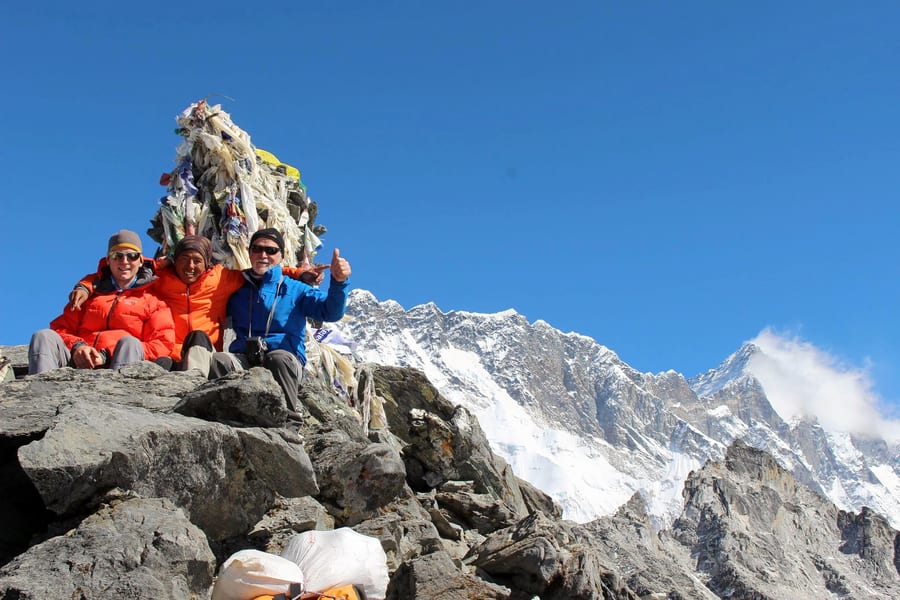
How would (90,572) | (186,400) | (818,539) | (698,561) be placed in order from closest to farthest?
(90,572) → (186,400) → (698,561) → (818,539)

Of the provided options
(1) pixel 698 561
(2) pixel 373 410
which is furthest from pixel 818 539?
(2) pixel 373 410

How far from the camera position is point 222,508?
730 cm

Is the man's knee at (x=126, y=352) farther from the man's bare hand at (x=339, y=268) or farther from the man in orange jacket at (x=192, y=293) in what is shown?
the man's bare hand at (x=339, y=268)

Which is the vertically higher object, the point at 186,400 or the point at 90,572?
the point at 186,400

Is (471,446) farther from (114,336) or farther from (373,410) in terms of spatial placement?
(114,336)

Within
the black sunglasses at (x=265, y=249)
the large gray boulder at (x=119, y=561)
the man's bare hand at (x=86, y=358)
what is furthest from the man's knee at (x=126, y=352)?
the large gray boulder at (x=119, y=561)

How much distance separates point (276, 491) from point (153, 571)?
192 centimetres

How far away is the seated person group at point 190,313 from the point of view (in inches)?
381

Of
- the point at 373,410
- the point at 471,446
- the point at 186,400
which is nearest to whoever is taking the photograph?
the point at 186,400

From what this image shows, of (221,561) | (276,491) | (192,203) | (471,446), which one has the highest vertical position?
(192,203)

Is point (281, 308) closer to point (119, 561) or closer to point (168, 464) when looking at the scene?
point (168, 464)

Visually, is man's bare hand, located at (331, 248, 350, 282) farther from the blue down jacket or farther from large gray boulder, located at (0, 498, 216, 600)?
large gray boulder, located at (0, 498, 216, 600)

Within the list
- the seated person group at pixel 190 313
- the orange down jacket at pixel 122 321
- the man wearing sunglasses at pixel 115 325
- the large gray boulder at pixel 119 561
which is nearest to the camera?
the large gray boulder at pixel 119 561

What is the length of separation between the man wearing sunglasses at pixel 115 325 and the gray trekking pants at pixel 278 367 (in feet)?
2.80
